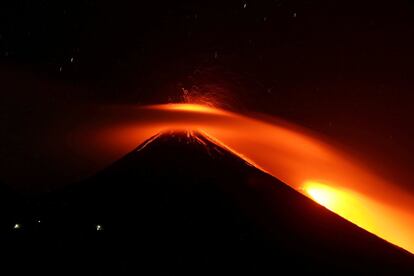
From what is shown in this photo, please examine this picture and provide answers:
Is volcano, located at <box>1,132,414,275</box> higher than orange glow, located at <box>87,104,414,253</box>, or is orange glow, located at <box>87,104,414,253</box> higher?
volcano, located at <box>1,132,414,275</box>

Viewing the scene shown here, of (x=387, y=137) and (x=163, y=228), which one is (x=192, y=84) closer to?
(x=387, y=137)

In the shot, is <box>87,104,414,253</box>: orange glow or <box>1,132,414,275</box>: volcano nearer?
<box>1,132,414,275</box>: volcano

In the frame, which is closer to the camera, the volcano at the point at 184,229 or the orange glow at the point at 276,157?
the volcano at the point at 184,229

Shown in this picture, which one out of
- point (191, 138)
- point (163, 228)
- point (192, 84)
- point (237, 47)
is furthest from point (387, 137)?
point (163, 228)

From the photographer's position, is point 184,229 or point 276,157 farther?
point 276,157

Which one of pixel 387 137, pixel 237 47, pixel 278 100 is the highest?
pixel 237 47

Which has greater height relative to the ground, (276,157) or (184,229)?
(184,229)

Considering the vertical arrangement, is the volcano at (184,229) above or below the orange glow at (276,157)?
above

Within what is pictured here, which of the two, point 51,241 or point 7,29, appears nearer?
point 51,241
